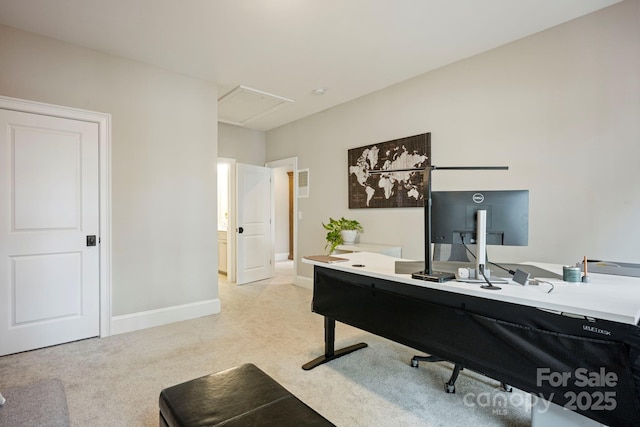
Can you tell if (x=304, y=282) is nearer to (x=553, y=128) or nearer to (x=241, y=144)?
(x=241, y=144)

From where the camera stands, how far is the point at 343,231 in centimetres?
427

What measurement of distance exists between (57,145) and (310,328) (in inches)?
116

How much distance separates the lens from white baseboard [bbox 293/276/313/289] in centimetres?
505

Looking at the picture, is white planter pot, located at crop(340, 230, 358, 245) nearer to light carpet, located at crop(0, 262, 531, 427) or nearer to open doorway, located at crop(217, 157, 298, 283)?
light carpet, located at crop(0, 262, 531, 427)

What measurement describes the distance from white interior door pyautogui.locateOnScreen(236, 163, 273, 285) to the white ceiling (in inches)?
82.7

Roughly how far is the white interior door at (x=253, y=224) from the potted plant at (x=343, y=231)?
1711 mm

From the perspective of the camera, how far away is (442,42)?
9.64 feet

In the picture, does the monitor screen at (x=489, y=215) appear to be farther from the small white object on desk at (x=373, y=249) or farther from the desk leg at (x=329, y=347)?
the small white object on desk at (x=373, y=249)

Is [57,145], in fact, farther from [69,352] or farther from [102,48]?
[69,352]

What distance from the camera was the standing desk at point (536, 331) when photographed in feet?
3.97

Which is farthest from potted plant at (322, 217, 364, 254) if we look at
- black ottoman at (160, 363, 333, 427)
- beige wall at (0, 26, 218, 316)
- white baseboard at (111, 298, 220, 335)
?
black ottoman at (160, 363, 333, 427)

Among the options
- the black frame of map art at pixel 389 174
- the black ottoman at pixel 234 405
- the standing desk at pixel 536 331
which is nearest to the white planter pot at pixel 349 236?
the black frame of map art at pixel 389 174

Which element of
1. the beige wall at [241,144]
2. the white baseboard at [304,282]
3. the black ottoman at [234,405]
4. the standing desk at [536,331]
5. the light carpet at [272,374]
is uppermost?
the beige wall at [241,144]

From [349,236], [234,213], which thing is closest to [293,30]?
[349,236]
